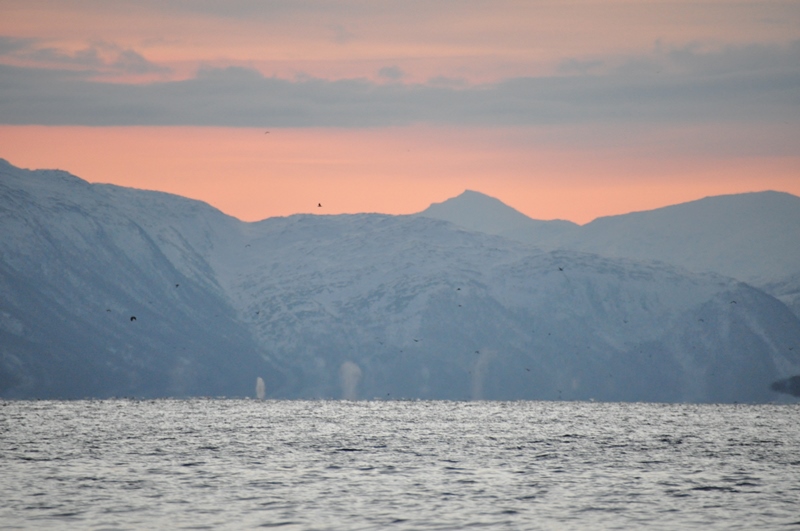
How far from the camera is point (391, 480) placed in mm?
91938

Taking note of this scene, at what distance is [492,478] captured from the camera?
94.4 meters

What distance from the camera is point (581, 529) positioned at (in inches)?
2635

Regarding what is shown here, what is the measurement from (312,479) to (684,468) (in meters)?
39.1

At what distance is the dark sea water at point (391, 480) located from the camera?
230 feet

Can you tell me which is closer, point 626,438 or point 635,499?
point 635,499

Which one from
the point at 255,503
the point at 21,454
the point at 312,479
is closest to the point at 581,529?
the point at 255,503

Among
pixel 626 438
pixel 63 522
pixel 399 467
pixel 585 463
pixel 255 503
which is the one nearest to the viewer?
pixel 63 522

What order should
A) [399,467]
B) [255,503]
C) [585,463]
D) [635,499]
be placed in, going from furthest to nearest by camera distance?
[585,463] → [399,467] → [635,499] → [255,503]

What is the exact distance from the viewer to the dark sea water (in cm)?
7019

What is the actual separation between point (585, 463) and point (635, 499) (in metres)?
30.0

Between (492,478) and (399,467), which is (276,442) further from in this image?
(492,478)

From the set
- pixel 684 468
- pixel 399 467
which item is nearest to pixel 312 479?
pixel 399 467

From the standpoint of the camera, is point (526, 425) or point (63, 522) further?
point (526, 425)

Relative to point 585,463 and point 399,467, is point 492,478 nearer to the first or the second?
point 399,467
